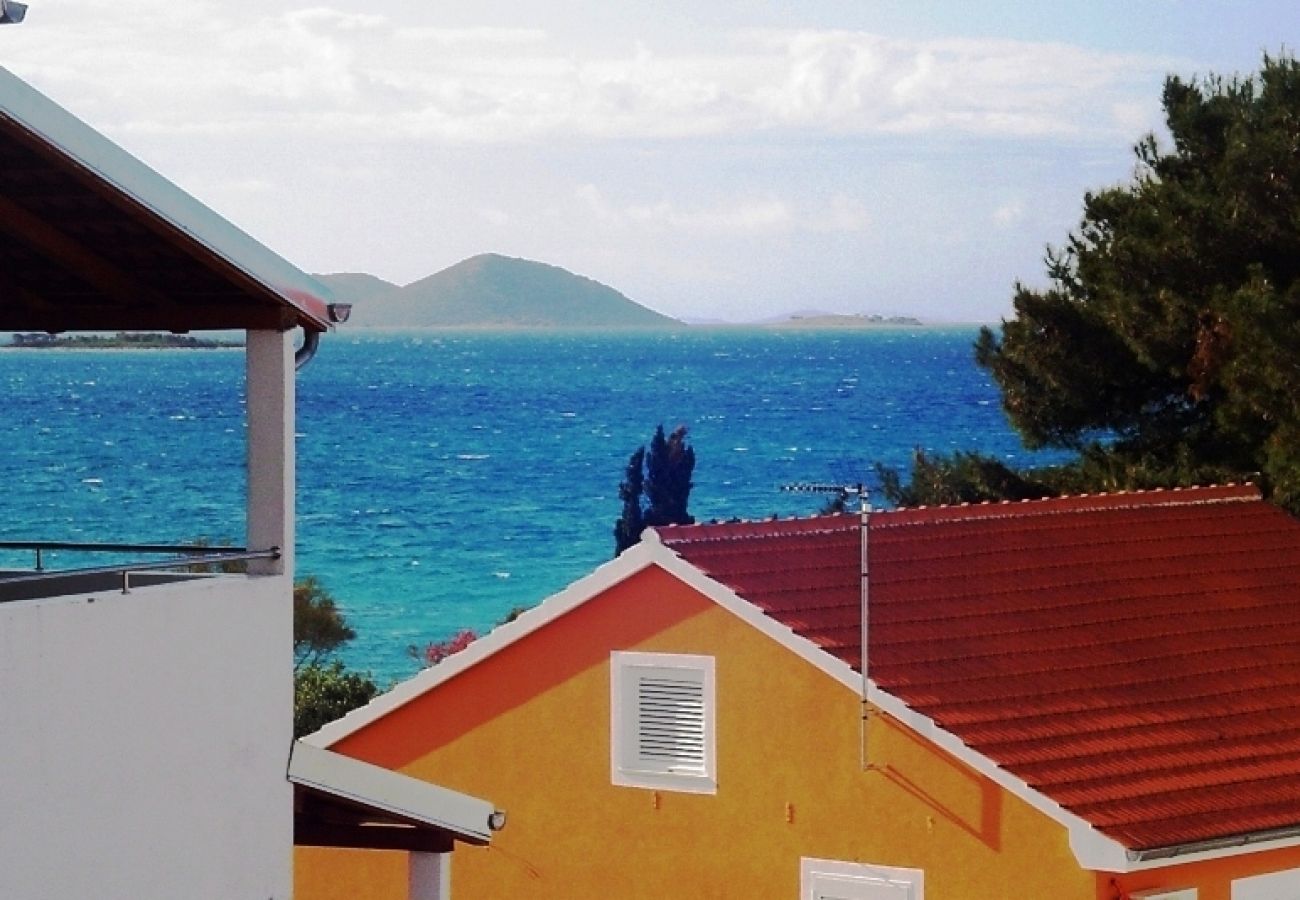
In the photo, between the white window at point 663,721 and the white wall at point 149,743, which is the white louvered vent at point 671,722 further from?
the white wall at point 149,743

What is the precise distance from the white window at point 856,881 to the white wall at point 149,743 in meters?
7.61

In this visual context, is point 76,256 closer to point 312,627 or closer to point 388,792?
point 388,792

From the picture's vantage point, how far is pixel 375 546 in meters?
93.6

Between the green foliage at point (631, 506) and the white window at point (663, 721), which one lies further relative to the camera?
the green foliage at point (631, 506)

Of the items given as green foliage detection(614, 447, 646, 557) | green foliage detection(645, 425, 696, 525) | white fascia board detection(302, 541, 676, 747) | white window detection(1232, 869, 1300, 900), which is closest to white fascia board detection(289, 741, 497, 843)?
white fascia board detection(302, 541, 676, 747)

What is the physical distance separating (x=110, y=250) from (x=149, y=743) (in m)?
2.23

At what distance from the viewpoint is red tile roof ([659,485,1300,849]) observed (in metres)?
16.3

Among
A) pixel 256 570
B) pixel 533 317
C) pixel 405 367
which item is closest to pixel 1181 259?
pixel 256 570

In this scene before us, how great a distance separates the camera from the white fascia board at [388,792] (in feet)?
32.6

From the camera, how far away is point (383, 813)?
35.5ft

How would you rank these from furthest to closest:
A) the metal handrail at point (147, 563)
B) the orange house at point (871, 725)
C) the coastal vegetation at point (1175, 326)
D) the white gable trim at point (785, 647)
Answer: the coastal vegetation at point (1175, 326) < the orange house at point (871, 725) < the white gable trim at point (785, 647) < the metal handrail at point (147, 563)

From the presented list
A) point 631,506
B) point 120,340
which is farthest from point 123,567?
point 631,506

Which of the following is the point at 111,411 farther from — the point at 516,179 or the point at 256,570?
the point at 256,570

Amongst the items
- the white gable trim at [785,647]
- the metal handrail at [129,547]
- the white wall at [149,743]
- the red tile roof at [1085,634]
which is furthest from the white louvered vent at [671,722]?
the white wall at [149,743]
